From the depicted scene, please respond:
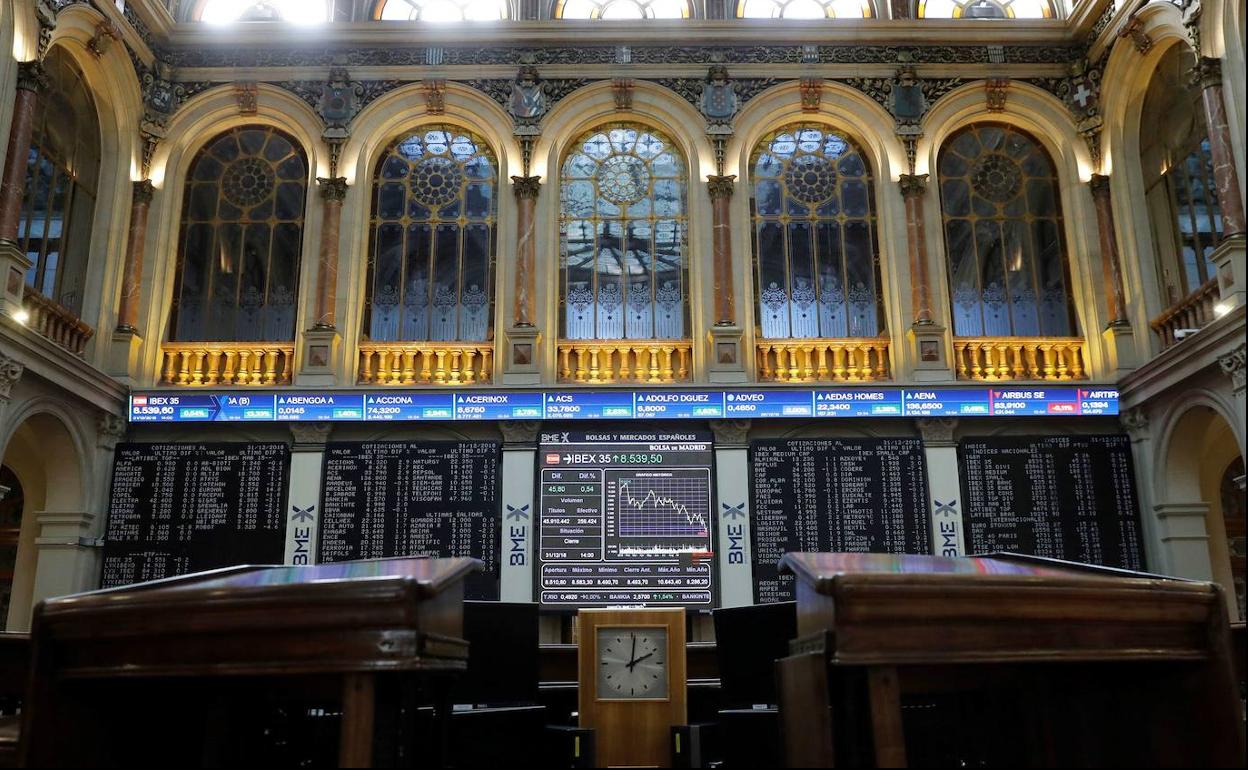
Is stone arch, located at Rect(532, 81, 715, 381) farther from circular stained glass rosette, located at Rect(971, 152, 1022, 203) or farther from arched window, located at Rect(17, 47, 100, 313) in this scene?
arched window, located at Rect(17, 47, 100, 313)

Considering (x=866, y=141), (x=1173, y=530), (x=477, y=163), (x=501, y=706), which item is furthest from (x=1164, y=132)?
(x=501, y=706)

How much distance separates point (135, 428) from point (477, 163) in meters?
5.58

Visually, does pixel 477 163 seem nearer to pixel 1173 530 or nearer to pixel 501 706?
pixel 501 706

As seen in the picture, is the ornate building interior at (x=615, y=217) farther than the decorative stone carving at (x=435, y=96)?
No

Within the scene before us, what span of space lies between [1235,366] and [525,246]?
322 inches

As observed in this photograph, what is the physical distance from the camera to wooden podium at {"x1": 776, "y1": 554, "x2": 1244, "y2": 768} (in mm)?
3604

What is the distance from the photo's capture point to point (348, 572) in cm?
405

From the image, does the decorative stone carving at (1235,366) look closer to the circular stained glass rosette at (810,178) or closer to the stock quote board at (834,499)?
the stock quote board at (834,499)

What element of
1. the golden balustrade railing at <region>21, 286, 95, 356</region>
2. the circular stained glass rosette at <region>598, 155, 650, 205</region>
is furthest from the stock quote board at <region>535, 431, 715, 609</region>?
the golden balustrade railing at <region>21, 286, 95, 356</region>

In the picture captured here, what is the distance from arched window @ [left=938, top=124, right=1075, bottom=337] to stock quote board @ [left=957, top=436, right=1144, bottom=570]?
1696 mm

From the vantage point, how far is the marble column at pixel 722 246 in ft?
42.9

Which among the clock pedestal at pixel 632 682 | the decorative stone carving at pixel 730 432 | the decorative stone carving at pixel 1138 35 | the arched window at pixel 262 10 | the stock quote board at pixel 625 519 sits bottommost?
the clock pedestal at pixel 632 682

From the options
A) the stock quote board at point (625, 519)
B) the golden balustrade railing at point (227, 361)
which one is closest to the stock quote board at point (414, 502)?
the stock quote board at point (625, 519)

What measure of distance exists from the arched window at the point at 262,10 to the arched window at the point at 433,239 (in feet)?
8.17
